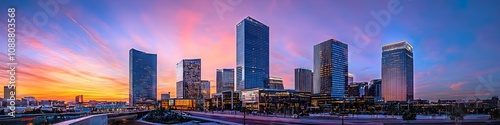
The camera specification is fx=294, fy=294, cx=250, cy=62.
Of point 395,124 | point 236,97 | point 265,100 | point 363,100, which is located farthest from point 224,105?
point 395,124

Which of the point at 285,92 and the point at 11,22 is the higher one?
the point at 11,22

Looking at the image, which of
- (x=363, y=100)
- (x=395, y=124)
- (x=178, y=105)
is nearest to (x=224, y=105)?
(x=178, y=105)

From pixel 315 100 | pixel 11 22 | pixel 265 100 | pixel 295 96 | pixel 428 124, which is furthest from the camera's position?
pixel 315 100

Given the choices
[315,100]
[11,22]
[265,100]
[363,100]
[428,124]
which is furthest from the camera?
[363,100]

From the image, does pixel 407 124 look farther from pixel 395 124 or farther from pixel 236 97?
pixel 236 97

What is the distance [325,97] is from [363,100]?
24481mm

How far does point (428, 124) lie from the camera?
138 feet

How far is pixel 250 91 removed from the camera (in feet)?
492

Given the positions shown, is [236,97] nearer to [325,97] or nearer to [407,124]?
[325,97]

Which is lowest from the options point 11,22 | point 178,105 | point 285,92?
point 178,105

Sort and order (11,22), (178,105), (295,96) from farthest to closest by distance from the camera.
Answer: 1. (178,105)
2. (295,96)
3. (11,22)

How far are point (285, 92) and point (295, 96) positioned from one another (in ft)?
21.5

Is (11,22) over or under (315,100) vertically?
over

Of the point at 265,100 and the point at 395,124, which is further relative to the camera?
the point at 265,100
